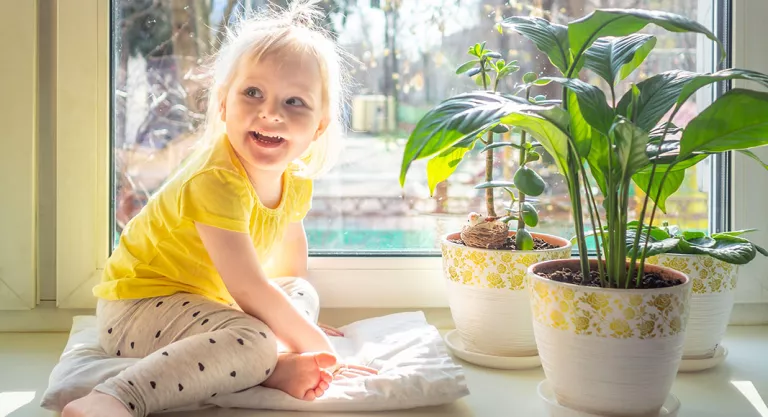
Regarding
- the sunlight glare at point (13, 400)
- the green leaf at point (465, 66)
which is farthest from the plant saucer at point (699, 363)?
the sunlight glare at point (13, 400)

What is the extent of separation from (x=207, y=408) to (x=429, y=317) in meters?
0.55

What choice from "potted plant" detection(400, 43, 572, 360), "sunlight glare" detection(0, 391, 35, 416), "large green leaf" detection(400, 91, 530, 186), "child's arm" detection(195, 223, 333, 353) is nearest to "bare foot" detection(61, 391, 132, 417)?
"sunlight glare" detection(0, 391, 35, 416)

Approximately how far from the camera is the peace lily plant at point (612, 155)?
2.87 ft

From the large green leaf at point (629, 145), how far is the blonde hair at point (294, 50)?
53 centimetres

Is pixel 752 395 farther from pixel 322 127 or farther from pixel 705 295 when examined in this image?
pixel 322 127

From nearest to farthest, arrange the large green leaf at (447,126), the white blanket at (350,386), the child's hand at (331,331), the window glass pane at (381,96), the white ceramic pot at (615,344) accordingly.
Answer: the large green leaf at (447,126) < the white ceramic pot at (615,344) < the white blanket at (350,386) < the child's hand at (331,331) < the window glass pane at (381,96)

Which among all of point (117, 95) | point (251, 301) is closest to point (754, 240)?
point (251, 301)

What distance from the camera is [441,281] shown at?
1.48 m

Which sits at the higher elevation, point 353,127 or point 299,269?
point 353,127

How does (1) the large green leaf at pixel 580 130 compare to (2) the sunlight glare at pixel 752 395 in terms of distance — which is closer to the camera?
(1) the large green leaf at pixel 580 130

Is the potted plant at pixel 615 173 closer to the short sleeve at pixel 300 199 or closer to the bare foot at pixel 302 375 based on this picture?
the bare foot at pixel 302 375

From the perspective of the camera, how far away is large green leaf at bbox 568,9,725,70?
0.84 meters

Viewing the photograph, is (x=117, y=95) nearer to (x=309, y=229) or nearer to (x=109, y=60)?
(x=109, y=60)

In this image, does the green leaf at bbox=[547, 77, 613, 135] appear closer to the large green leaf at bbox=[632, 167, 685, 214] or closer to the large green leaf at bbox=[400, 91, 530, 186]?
the large green leaf at bbox=[400, 91, 530, 186]
